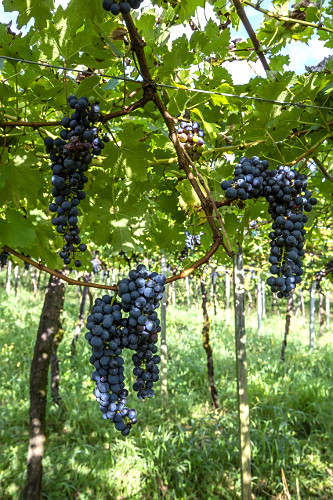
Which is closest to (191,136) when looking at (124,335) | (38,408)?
(124,335)

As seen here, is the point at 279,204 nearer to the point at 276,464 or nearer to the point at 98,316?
the point at 98,316

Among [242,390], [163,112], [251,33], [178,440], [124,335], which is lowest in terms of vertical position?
[178,440]

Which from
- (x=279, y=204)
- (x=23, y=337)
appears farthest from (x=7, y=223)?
(x=23, y=337)

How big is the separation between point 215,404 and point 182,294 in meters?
17.1

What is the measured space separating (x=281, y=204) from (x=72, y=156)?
75 centimetres

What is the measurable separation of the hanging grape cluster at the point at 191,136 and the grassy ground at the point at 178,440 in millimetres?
4189

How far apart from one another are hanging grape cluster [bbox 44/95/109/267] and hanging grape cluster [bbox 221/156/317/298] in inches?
18.4

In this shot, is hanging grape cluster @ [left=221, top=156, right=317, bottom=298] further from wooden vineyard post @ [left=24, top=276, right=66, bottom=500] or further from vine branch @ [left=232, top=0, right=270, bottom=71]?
wooden vineyard post @ [left=24, top=276, right=66, bottom=500]

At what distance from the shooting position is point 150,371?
3.84 ft

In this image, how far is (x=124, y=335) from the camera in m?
1.10

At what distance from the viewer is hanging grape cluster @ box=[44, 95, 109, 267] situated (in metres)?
1.07

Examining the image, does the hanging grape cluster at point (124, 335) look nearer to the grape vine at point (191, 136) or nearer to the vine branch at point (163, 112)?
the vine branch at point (163, 112)

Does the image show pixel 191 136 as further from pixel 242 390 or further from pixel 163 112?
→ pixel 242 390

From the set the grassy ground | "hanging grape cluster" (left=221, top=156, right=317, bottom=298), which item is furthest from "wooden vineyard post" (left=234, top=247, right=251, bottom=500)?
the grassy ground
